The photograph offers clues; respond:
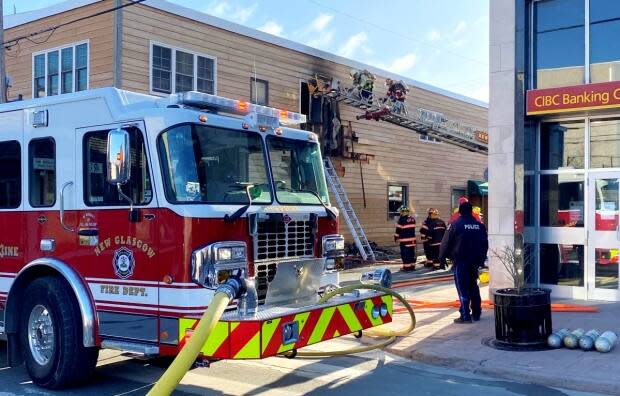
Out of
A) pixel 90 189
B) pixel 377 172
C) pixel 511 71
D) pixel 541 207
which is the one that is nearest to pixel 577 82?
pixel 511 71

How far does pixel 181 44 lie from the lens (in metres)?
14.9

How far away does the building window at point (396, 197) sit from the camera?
2138 centimetres

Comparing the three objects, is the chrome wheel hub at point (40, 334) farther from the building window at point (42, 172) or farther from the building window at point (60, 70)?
the building window at point (60, 70)

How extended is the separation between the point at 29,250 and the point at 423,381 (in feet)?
13.1

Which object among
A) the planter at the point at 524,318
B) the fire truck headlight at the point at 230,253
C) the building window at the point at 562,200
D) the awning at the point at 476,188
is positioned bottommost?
the planter at the point at 524,318

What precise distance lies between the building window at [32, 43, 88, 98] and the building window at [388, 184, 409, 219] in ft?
35.3

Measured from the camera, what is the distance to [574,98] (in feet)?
31.9

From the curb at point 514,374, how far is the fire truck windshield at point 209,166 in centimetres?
269

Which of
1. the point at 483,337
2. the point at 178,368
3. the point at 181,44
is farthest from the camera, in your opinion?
the point at 181,44

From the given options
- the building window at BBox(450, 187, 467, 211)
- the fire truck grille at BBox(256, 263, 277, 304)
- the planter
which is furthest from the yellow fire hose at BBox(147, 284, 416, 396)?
the building window at BBox(450, 187, 467, 211)

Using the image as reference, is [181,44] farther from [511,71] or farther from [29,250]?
[29,250]

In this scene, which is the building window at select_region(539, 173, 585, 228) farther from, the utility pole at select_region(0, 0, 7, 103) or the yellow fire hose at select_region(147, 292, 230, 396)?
the utility pole at select_region(0, 0, 7, 103)

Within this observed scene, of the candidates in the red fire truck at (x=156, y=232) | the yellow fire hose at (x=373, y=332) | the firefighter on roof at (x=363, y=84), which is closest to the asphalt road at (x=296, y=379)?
the yellow fire hose at (x=373, y=332)

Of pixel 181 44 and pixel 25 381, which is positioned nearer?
pixel 25 381
